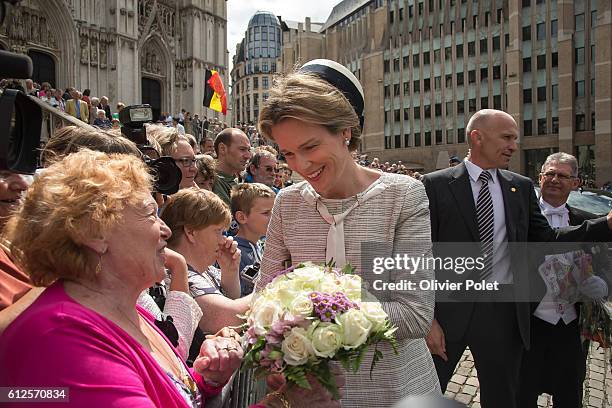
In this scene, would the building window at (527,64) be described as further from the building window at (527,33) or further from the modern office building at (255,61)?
the modern office building at (255,61)

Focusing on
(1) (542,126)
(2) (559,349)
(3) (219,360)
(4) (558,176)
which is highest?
(1) (542,126)

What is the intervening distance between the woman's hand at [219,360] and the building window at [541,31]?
1977 inches

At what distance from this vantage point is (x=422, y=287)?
76.0 inches

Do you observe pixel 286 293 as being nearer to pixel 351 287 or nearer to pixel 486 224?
pixel 351 287

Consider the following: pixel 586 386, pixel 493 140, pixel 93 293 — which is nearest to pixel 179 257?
pixel 93 293

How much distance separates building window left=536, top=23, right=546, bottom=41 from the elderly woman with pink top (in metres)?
50.4

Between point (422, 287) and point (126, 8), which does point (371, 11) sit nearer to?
point (126, 8)

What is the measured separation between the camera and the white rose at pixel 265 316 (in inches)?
64.6

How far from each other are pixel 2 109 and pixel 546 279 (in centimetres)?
406

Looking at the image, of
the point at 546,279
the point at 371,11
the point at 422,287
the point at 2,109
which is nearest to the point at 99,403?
the point at 2,109

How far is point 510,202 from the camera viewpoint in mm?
4074

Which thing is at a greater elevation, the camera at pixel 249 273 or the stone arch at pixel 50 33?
the stone arch at pixel 50 33

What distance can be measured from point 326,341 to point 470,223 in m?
2.82

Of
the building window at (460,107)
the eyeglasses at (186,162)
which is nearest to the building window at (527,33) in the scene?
the building window at (460,107)
